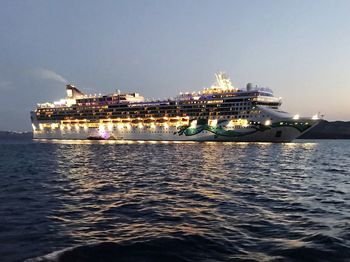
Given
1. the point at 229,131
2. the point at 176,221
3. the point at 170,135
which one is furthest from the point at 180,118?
the point at 176,221

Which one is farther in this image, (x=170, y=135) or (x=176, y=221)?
(x=170, y=135)

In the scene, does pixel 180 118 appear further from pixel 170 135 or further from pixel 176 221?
pixel 176 221

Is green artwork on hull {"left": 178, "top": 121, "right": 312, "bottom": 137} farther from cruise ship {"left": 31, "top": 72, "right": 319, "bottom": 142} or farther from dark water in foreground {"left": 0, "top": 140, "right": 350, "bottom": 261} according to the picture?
dark water in foreground {"left": 0, "top": 140, "right": 350, "bottom": 261}

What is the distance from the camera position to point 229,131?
10006 centimetres

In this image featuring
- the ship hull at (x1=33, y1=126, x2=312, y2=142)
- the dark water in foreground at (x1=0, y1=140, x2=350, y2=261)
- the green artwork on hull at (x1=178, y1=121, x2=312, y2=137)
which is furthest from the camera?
the ship hull at (x1=33, y1=126, x2=312, y2=142)

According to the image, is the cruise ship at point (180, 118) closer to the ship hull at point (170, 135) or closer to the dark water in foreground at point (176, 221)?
the ship hull at point (170, 135)

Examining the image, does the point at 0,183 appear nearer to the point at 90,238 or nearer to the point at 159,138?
the point at 90,238

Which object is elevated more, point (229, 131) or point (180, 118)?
point (180, 118)

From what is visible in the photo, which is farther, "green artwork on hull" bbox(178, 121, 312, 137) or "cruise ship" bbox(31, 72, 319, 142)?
"cruise ship" bbox(31, 72, 319, 142)

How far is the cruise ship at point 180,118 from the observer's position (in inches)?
3829

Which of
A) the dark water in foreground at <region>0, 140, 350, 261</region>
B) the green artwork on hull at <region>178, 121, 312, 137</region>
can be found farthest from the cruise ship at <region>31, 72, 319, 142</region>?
the dark water in foreground at <region>0, 140, 350, 261</region>

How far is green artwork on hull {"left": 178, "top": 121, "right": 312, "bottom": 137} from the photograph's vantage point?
94.9 meters

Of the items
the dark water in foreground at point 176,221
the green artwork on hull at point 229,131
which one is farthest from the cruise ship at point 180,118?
the dark water in foreground at point 176,221

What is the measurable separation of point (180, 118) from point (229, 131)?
66.9ft
